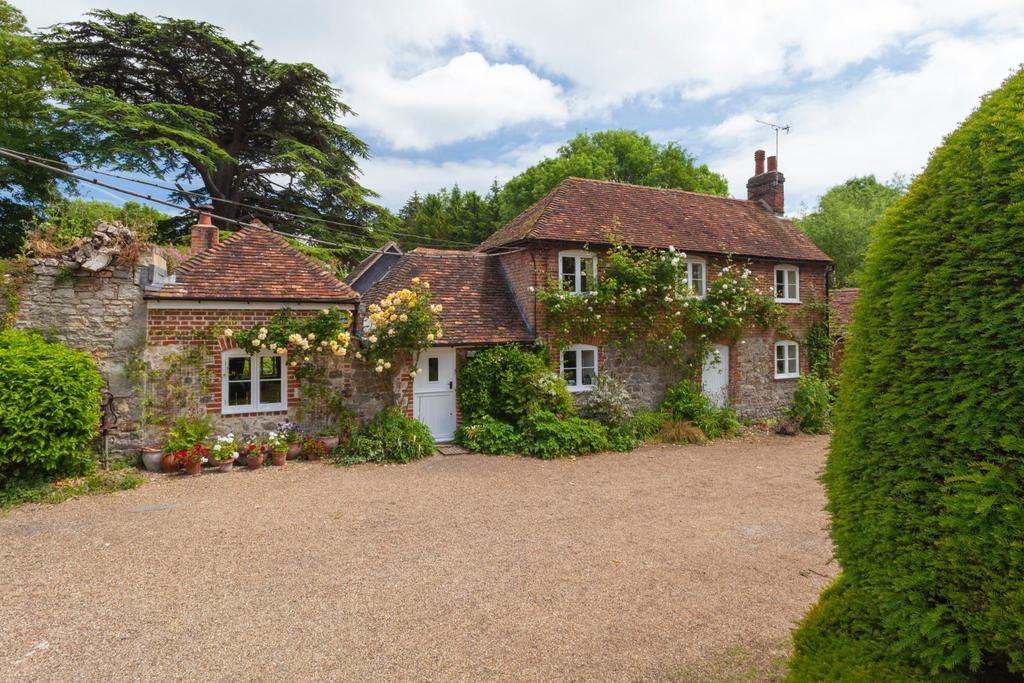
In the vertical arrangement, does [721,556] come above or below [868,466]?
below

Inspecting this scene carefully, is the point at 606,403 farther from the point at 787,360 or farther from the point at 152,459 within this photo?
the point at 152,459

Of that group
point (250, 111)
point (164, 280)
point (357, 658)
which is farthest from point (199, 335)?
point (250, 111)

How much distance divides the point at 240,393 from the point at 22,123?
55.7 ft

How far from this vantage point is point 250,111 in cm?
2541

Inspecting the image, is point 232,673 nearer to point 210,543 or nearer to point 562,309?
point 210,543

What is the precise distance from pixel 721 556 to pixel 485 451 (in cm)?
659

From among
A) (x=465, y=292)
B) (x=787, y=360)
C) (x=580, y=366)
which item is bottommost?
(x=580, y=366)

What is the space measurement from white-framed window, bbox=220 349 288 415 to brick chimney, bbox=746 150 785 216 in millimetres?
16877

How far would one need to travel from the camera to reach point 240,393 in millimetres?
11562

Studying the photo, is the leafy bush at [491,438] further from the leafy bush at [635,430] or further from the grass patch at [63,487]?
the grass patch at [63,487]

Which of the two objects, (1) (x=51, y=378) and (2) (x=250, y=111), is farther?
(2) (x=250, y=111)

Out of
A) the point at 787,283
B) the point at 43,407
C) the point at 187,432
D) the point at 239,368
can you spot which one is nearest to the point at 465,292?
the point at 239,368

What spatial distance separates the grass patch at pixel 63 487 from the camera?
840 centimetres

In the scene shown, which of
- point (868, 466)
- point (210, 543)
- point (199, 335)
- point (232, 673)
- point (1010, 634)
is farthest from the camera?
point (199, 335)
